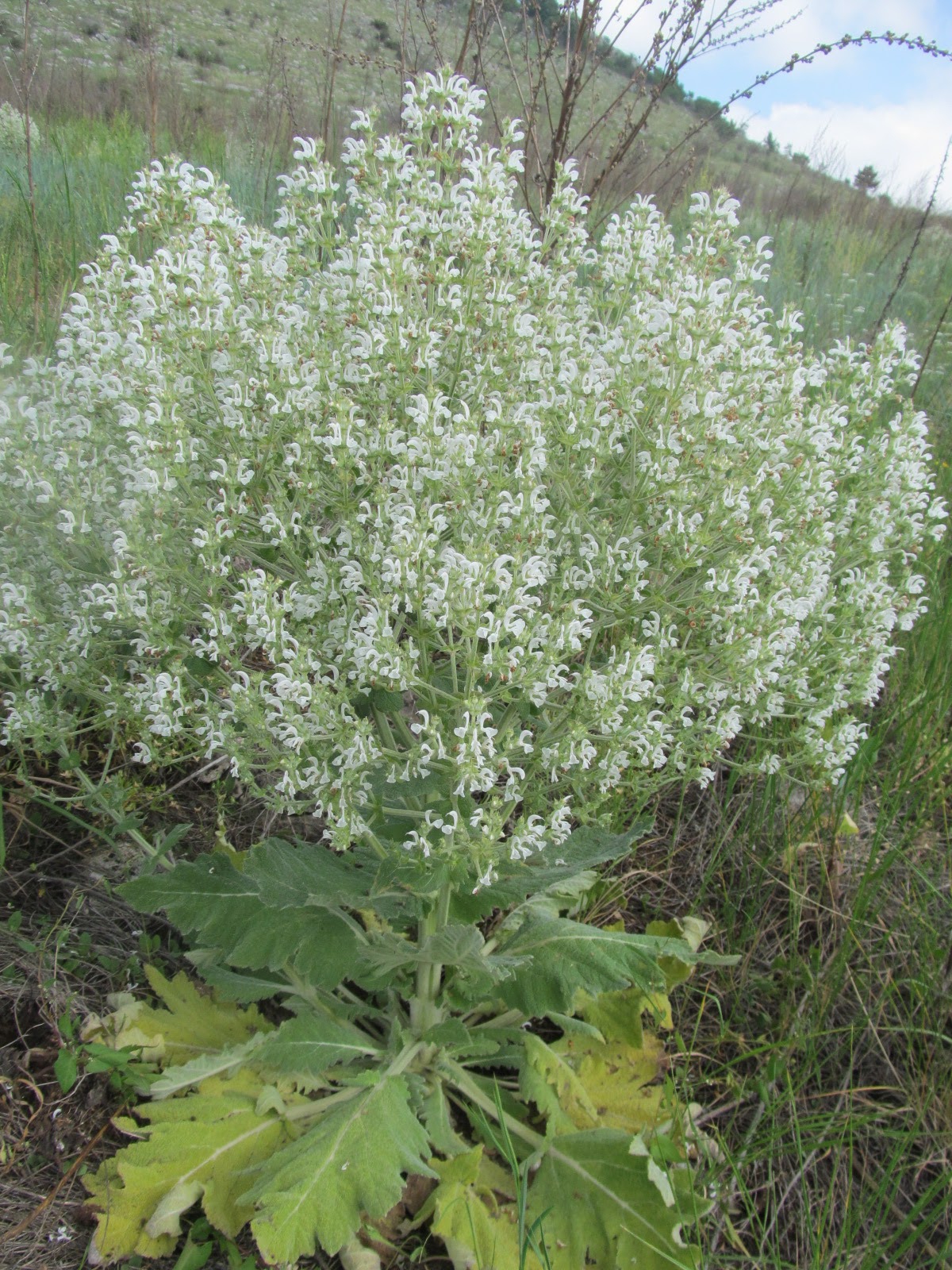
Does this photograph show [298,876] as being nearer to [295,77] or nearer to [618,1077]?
[618,1077]

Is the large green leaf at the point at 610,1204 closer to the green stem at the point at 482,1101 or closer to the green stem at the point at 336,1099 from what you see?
the green stem at the point at 482,1101

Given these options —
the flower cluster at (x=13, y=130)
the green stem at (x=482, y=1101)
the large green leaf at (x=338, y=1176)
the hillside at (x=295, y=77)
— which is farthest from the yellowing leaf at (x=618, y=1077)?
the flower cluster at (x=13, y=130)

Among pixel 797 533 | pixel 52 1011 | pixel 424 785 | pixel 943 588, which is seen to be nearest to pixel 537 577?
pixel 424 785

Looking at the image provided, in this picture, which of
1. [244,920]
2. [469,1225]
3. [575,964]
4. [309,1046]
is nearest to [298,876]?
[244,920]

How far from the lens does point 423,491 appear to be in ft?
7.06

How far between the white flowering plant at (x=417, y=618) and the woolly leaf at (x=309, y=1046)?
0.01 m

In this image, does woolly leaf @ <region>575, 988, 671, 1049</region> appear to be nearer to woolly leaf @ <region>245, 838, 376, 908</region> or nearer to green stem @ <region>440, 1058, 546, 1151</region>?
green stem @ <region>440, 1058, 546, 1151</region>

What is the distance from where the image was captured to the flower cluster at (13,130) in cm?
772

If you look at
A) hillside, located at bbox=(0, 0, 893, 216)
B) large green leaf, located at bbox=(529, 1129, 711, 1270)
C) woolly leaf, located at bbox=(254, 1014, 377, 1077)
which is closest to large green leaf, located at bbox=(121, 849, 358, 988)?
woolly leaf, located at bbox=(254, 1014, 377, 1077)

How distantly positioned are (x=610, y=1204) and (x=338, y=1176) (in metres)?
0.73

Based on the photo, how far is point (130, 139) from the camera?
7.63 meters

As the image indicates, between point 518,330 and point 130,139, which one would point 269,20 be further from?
point 518,330

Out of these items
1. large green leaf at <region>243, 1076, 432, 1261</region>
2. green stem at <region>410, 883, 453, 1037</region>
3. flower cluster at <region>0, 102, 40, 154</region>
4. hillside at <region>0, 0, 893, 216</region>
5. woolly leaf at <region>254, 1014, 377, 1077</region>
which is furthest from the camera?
flower cluster at <region>0, 102, 40, 154</region>

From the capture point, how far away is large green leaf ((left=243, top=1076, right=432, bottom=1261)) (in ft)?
6.68
